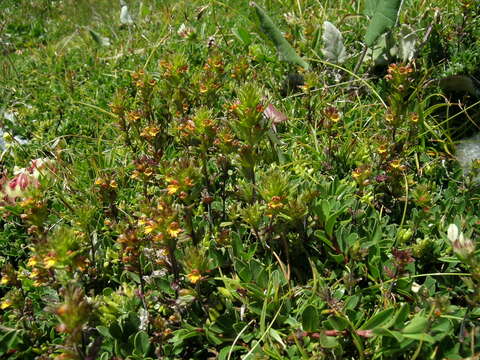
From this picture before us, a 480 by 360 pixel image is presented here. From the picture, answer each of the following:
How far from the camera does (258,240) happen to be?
2193mm

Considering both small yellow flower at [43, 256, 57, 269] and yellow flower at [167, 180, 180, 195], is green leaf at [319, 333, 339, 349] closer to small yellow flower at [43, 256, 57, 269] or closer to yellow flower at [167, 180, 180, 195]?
yellow flower at [167, 180, 180, 195]

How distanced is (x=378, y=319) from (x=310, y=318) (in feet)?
0.82

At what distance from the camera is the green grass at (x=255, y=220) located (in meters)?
1.82

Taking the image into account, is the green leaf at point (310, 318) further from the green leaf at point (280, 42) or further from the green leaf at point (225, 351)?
the green leaf at point (280, 42)

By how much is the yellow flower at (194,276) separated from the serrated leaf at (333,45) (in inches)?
87.3

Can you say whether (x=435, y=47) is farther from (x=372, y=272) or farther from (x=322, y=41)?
(x=372, y=272)

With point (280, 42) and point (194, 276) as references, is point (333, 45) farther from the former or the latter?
point (194, 276)

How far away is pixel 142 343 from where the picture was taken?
1.89 m

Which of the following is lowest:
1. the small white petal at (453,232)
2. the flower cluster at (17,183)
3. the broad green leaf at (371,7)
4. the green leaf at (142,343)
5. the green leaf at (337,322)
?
the green leaf at (142,343)

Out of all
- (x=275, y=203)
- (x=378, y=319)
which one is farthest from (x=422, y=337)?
(x=275, y=203)

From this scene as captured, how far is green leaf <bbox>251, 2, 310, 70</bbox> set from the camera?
10.9ft

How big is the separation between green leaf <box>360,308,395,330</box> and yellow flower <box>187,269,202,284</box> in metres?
0.64

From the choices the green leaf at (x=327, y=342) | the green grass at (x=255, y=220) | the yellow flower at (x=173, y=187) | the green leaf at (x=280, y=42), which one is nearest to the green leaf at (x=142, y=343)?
the green grass at (x=255, y=220)

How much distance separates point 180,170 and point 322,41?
7.20 ft
